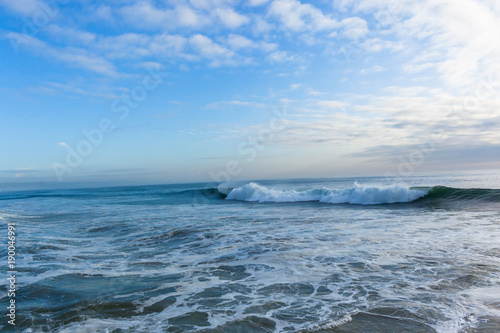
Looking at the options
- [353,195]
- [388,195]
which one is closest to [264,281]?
[388,195]

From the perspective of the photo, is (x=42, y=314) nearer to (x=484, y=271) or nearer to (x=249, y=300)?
(x=249, y=300)

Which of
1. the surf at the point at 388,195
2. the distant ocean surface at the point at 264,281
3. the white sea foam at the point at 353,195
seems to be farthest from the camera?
the white sea foam at the point at 353,195

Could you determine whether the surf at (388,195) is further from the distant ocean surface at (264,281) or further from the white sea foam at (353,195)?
the distant ocean surface at (264,281)

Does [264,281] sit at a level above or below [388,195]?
below

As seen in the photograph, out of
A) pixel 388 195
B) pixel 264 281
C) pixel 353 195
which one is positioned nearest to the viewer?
pixel 264 281

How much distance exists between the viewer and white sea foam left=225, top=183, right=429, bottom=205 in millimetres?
21484

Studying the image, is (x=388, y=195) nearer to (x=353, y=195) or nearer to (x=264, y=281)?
(x=353, y=195)

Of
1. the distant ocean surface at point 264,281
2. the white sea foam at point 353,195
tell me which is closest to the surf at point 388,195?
the white sea foam at point 353,195

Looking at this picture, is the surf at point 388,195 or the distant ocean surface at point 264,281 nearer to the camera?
the distant ocean surface at point 264,281

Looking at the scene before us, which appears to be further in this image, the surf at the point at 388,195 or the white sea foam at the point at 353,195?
the white sea foam at the point at 353,195

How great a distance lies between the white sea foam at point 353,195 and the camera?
70.5ft

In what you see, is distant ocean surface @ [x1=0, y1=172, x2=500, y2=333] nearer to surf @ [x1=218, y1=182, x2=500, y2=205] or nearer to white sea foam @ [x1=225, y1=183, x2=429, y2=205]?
surf @ [x1=218, y1=182, x2=500, y2=205]

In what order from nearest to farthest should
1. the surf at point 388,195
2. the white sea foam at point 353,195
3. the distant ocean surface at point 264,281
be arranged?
1. the distant ocean surface at point 264,281
2. the surf at point 388,195
3. the white sea foam at point 353,195

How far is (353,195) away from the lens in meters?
23.5
